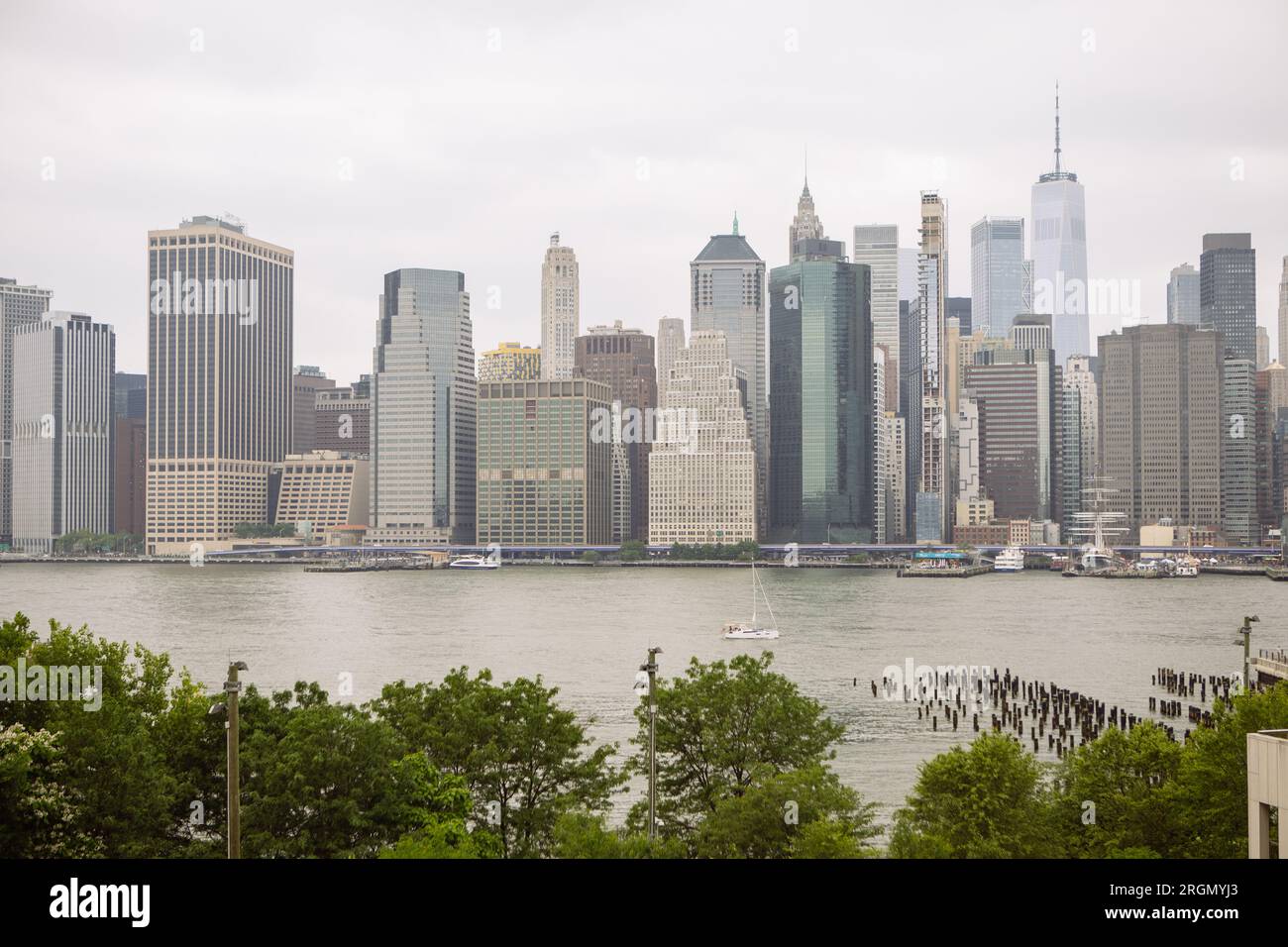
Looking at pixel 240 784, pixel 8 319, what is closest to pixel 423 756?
pixel 240 784

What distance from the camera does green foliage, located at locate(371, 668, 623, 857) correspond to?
53.8 feet

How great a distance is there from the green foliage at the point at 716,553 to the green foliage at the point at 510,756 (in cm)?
11688

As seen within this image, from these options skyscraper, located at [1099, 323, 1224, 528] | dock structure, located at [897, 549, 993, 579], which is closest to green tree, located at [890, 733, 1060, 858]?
dock structure, located at [897, 549, 993, 579]

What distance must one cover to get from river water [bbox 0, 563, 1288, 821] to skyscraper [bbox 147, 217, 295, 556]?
52.7 metres

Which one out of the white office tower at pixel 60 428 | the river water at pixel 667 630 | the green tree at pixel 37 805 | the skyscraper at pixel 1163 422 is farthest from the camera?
the skyscraper at pixel 1163 422

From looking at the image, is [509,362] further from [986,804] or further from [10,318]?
[986,804]

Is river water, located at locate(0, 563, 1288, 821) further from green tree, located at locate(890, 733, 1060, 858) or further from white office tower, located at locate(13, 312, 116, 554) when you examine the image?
white office tower, located at locate(13, 312, 116, 554)

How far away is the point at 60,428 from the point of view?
4961 inches

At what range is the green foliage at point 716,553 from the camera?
136 meters

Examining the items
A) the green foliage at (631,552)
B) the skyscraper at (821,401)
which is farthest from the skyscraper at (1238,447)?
the green foliage at (631,552)

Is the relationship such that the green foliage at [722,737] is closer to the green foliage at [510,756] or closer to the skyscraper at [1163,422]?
the green foliage at [510,756]
